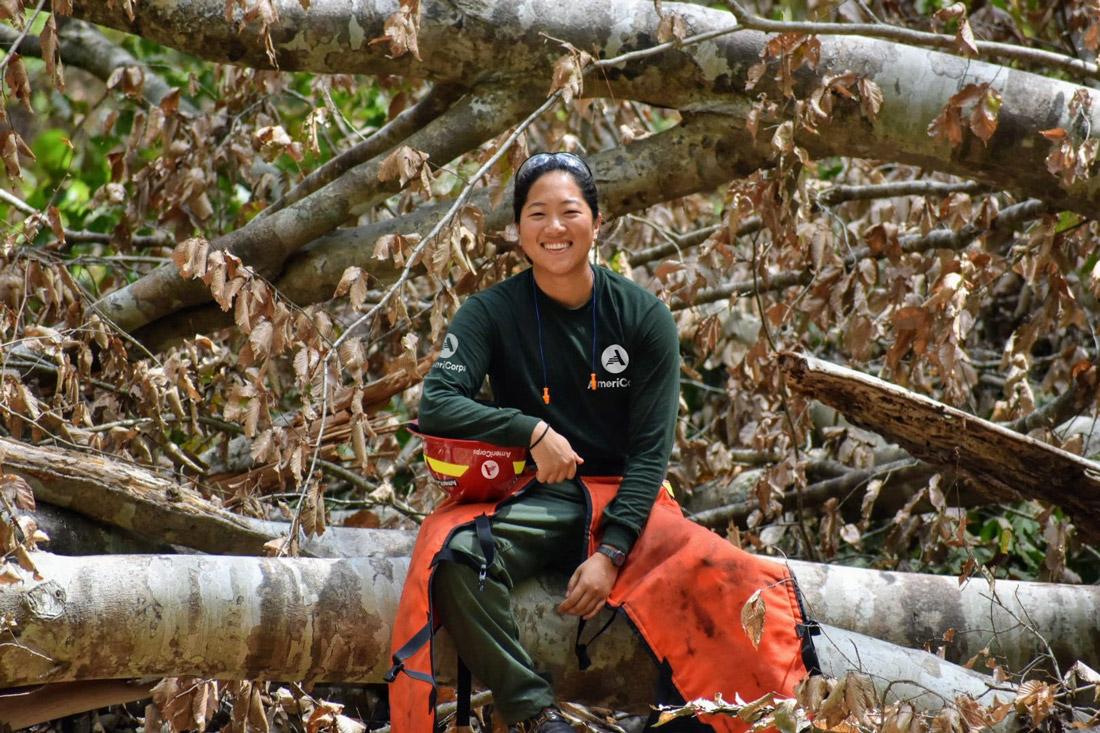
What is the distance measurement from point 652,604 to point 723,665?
24 cm

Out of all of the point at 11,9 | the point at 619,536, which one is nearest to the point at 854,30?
the point at 619,536

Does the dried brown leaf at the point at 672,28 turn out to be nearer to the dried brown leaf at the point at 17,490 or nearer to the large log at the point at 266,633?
the large log at the point at 266,633

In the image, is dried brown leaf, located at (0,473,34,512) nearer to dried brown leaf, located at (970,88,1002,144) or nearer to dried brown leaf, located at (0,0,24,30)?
dried brown leaf, located at (0,0,24,30)

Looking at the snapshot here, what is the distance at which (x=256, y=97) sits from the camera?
21.1 feet

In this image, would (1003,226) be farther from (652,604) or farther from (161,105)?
(161,105)

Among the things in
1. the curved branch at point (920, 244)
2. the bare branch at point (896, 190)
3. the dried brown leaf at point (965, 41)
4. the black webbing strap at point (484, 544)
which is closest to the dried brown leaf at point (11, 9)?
the black webbing strap at point (484, 544)

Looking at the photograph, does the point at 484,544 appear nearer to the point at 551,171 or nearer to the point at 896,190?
the point at 551,171

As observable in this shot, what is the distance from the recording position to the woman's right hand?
3.29 meters

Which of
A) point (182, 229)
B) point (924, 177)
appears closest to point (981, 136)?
point (924, 177)

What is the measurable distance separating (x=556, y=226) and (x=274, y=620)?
1311mm

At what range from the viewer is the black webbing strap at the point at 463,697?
322 cm

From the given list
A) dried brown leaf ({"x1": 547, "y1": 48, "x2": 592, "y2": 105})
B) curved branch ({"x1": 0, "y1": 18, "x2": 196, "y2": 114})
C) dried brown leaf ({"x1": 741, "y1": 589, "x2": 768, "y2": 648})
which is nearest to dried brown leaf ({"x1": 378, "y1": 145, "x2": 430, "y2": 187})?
dried brown leaf ({"x1": 547, "y1": 48, "x2": 592, "y2": 105})

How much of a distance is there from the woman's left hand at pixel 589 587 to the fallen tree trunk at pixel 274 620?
7 centimetres

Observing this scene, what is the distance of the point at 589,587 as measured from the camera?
3.27m
